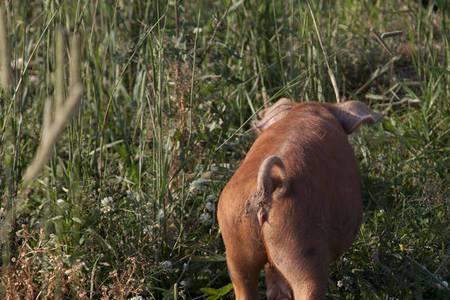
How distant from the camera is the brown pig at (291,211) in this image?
2.66 m

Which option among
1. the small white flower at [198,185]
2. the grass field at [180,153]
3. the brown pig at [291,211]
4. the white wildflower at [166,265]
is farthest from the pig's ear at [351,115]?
the white wildflower at [166,265]

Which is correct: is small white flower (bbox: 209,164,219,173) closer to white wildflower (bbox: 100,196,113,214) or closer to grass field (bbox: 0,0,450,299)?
grass field (bbox: 0,0,450,299)

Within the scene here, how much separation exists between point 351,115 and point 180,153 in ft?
2.31

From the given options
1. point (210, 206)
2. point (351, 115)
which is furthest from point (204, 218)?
point (351, 115)

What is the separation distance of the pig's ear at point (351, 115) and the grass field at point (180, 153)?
0.14 feet

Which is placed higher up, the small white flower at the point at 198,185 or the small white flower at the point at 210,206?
the small white flower at the point at 198,185

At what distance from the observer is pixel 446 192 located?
369 centimetres

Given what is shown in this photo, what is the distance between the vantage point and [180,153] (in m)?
3.68

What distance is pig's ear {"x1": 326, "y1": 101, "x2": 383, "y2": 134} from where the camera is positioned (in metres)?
3.25

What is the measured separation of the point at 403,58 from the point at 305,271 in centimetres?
264

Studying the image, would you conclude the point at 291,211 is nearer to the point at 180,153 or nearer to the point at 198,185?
the point at 198,185

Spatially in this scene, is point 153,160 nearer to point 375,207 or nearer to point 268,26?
point 375,207

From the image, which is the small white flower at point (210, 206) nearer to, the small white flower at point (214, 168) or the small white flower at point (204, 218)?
the small white flower at point (204, 218)

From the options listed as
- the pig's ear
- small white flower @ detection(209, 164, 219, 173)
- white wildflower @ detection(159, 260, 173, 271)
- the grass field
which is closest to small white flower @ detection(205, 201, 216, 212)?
the grass field
